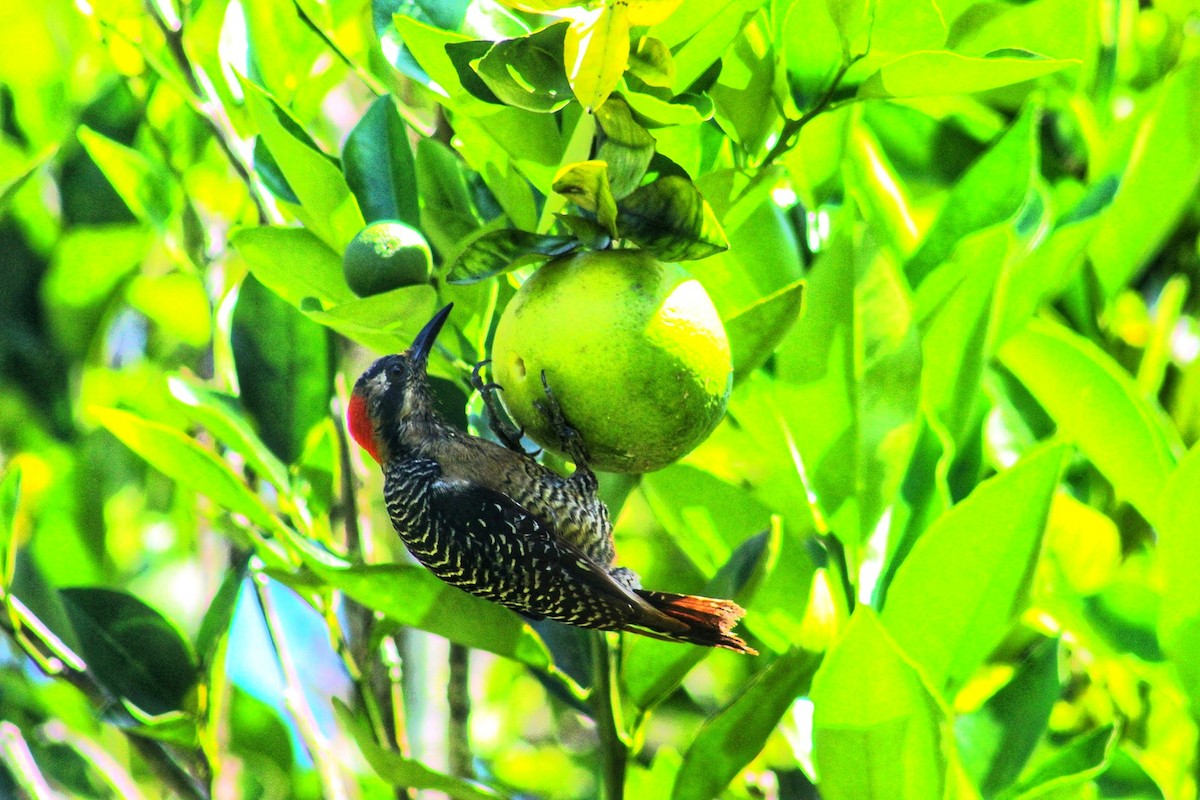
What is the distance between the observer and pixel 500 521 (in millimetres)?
2133

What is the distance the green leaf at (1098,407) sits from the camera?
1.93 meters

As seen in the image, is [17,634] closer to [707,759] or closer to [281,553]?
[281,553]

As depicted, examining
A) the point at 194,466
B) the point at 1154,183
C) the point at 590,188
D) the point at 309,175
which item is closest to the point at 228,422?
the point at 194,466

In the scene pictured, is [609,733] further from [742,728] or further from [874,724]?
[874,724]

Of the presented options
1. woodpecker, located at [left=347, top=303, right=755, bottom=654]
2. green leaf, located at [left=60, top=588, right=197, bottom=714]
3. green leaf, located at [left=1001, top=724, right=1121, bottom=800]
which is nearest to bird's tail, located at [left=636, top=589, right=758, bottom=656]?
woodpecker, located at [left=347, top=303, right=755, bottom=654]

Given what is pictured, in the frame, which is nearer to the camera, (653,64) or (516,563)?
(653,64)

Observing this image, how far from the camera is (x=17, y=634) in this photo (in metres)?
1.95

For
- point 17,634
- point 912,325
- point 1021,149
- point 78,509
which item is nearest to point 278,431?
point 17,634

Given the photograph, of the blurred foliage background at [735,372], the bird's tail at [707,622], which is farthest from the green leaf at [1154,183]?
the bird's tail at [707,622]

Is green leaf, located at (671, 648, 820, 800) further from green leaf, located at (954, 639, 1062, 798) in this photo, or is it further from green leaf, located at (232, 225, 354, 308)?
green leaf, located at (232, 225, 354, 308)

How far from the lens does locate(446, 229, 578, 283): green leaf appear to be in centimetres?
138

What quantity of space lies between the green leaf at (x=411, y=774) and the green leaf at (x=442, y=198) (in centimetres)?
65

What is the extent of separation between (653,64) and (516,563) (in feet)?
3.12

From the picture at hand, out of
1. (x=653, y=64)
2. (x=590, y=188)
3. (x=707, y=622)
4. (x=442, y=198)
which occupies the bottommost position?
(x=707, y=622)
